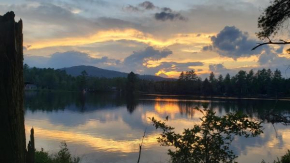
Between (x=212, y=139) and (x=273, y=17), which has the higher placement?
(x=273, y=17)

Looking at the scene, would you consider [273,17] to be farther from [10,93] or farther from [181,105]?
[181,105]

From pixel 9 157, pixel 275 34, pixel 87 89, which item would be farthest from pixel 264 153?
pixel 87 89

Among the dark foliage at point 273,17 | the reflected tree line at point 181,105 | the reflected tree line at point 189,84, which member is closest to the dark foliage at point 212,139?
the dark foliage at point 273,17

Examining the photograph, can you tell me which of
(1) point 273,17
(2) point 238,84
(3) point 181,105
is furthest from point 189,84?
(1) point 273,17

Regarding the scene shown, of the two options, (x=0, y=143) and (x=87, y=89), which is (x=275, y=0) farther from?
(x=87, y=89)

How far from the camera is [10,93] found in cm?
278

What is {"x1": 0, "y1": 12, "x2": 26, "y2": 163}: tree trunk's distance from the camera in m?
2.76

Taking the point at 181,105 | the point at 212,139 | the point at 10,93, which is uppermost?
the point at 10,93

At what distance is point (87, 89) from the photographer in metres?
165

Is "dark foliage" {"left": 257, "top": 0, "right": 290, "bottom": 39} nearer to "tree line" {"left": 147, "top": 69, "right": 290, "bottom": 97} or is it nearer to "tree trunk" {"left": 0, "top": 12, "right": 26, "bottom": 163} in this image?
"tree trunk" {"left": 0, "top": 12, "right": 26, "bottom": 163}

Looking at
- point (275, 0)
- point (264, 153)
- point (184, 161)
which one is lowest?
point (264, 153)

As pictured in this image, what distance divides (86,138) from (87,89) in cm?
14207

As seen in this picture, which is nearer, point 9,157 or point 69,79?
point 9,157

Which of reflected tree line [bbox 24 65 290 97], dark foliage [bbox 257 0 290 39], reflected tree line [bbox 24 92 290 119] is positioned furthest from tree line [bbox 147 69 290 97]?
dark foliage [bbox 257 0 290 39]
